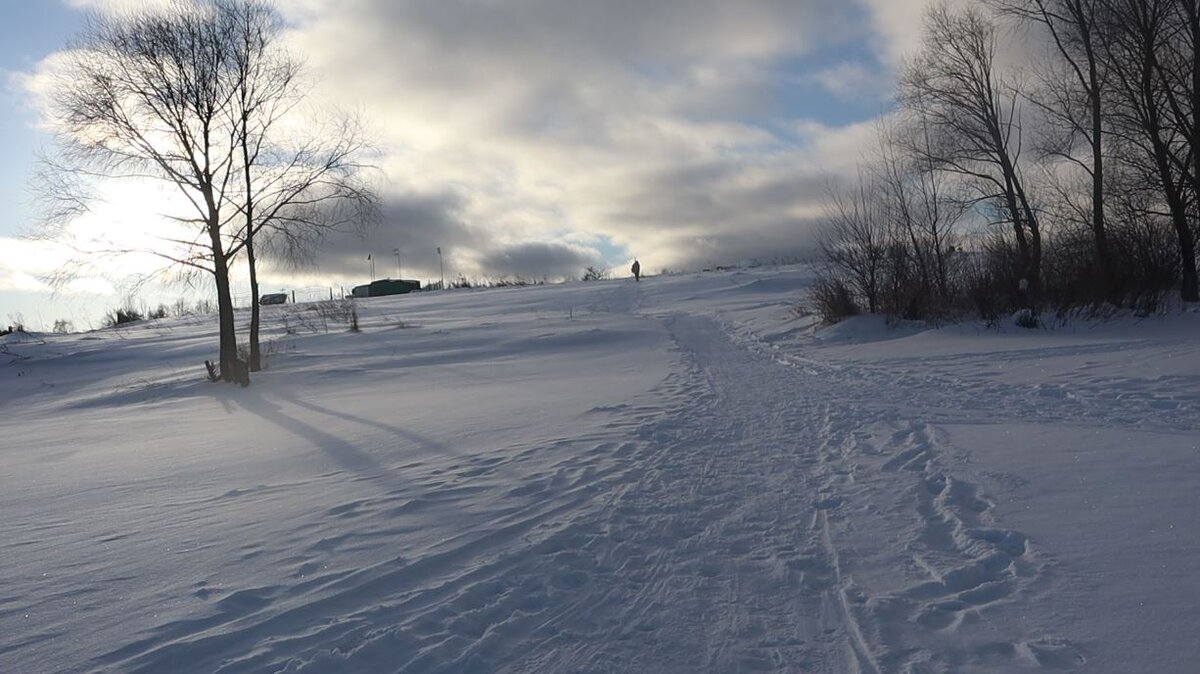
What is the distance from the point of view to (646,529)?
208 inches

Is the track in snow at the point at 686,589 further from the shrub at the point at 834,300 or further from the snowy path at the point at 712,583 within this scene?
the shrub at the point at 834,300

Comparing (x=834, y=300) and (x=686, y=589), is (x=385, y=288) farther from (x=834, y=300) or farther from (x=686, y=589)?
(x=686, y=589)

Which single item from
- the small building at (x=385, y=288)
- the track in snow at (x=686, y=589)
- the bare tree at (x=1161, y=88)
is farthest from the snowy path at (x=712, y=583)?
the small building at (x=385, y=288)

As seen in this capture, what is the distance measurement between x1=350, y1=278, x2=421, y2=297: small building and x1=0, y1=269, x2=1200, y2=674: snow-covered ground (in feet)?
176

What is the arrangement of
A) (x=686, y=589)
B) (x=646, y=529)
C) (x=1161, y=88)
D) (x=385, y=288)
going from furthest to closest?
(x=385, y=288) → (x=1161, y=88) → (x=646, y=529) → (x=686, y=589)

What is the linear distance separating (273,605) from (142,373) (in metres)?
21.0

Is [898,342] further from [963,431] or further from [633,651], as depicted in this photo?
[633,651]

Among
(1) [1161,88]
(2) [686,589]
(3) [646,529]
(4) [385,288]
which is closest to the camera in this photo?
(2) [686,589]

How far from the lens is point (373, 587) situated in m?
4.42

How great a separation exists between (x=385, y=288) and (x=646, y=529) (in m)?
63.7

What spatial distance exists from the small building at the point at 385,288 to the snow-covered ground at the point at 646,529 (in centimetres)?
5365

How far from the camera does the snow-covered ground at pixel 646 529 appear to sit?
11.8 feet

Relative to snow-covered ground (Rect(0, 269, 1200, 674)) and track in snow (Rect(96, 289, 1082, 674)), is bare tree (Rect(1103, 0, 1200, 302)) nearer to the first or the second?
snow-covered ground (Rect(0, 269, 1200, 674))

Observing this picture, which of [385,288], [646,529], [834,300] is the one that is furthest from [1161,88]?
[385,288]
